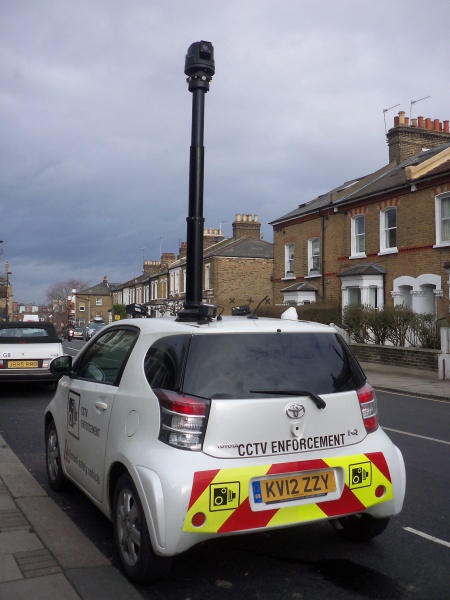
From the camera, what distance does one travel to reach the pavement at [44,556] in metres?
3.73

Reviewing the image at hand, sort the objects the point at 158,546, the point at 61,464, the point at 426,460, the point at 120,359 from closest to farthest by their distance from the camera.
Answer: the point at 158,546 < the point at 120,359 < the point at 61,464 < the point at 426,460

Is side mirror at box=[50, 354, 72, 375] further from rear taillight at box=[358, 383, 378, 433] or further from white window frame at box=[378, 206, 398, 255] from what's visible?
white window frame at box=[378, 206, 398, 255]

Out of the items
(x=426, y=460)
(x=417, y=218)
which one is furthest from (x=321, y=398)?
(x=417, y=218)

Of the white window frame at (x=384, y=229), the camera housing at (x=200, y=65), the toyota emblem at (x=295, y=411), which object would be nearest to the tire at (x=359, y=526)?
the toyota emblem at (x=295, y=411)

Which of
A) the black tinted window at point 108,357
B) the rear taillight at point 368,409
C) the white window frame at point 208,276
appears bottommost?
the rear taillight at point 368,409

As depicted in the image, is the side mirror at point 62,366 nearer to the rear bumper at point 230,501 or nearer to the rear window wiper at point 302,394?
the rear bumper at point 230,501

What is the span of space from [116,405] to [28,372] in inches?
347

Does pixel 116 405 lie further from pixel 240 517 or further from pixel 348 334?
pixel 348 334

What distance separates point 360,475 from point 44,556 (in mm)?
2200

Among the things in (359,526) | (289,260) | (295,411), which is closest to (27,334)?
(359,526)

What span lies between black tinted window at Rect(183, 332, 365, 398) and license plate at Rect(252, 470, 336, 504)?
53 cm

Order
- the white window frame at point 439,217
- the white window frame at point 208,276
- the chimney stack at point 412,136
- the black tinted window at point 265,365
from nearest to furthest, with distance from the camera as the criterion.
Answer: the black tinted window at point 265,365 < the white window frame at point 439,217 < the chimney stack at point 412,136 < the white window frame at point 208,276

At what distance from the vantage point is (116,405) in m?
4.34

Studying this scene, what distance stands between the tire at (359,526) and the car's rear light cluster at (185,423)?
1375mm
